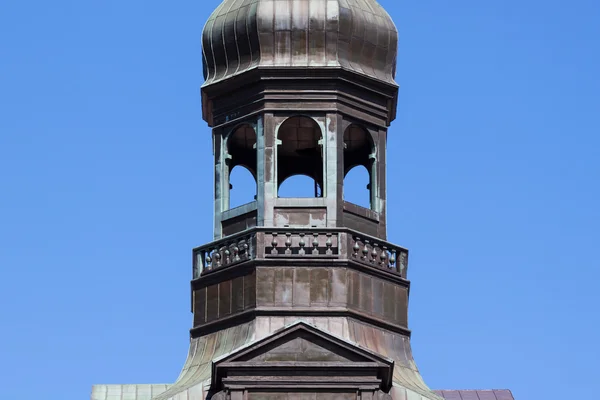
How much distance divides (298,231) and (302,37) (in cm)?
522

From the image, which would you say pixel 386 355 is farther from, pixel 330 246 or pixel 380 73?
pixel 380 73

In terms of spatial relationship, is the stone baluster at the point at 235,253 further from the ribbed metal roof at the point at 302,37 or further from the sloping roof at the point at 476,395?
the sloping roof at the point at 476,395

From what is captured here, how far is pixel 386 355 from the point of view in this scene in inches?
2908

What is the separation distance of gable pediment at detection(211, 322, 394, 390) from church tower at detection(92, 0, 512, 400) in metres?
0.02

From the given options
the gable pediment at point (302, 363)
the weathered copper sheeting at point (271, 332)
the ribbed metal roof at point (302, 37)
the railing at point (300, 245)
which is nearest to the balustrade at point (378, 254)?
the railing at point (300, 245)

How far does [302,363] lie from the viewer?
236 ft

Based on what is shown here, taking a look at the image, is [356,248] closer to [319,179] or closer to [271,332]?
[271,332]

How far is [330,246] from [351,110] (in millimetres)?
3953

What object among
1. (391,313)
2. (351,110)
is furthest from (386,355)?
(351,110)

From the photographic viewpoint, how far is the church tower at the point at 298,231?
236 feet

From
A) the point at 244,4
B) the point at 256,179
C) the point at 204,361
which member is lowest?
the point at 204,361

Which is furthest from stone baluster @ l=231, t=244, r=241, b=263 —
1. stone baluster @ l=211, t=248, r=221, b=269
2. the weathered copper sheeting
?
the weathered copper sheeting

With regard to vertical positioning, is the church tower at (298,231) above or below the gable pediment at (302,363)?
above

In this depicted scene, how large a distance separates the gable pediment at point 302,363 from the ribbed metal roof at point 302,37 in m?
7.52
